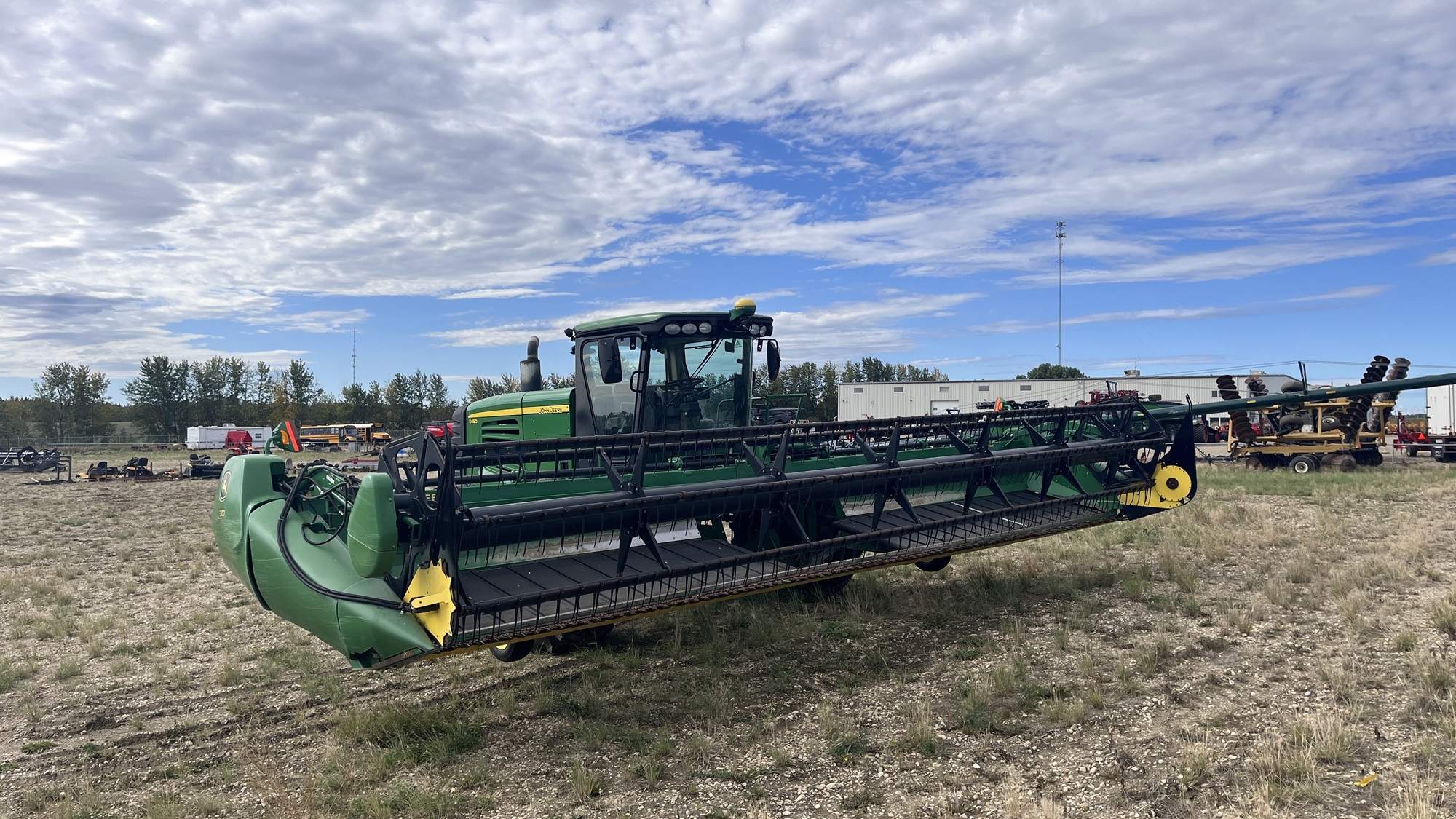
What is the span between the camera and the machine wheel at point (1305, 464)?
21609 mm

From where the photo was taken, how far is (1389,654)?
229 inches

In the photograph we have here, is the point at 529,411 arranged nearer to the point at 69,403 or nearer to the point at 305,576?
the point at 305,576

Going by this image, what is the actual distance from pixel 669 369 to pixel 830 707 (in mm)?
3379

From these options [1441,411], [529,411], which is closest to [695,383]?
[529,411]

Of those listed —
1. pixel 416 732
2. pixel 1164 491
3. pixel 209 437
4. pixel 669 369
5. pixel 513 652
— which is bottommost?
pixel 416 732

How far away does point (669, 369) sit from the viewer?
7645 mm

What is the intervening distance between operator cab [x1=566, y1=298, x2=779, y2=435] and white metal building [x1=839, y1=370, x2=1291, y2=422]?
46909mm

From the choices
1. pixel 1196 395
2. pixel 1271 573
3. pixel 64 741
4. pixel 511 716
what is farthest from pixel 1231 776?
pixel 1196 395

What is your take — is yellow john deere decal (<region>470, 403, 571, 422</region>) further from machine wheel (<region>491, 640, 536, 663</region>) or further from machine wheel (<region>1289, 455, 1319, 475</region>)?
machine wheel (<region>1289, 455, 1319, 475</region>)

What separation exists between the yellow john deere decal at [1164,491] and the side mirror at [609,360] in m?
5.02

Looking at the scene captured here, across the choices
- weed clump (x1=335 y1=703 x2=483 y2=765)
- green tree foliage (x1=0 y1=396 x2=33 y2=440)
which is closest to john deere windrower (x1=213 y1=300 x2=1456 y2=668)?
weed clump (x1=335 y1=703 x2=483 y2=765)

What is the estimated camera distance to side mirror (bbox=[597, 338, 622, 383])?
278 inches

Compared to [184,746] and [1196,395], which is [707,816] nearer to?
[184,746]

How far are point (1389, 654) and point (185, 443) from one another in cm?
7370
